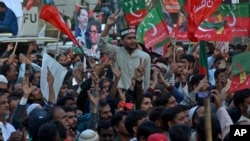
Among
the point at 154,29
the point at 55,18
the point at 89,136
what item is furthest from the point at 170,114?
the point at 154,29

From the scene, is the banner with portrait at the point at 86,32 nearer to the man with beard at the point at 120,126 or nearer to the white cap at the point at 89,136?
the man with beard at the point at 120,126

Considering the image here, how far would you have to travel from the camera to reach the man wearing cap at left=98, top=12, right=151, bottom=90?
1329 centimetres

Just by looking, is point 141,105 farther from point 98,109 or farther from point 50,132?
point 50,132

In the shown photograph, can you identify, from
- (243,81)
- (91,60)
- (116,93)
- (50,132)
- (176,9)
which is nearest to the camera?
(50,132)

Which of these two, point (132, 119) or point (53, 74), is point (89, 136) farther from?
point (53, 74)

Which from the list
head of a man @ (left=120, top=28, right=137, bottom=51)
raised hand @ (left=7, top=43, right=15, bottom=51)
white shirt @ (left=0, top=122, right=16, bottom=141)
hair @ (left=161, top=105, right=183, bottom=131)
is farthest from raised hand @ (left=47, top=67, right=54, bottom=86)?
raised hand @ (left=7, top=43, right=15, bottom=51)

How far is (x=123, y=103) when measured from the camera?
39.6ft

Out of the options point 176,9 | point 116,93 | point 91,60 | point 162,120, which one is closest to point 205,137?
point 162,120

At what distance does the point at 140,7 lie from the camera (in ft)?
51.1

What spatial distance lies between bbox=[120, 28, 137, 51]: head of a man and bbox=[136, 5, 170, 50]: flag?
5.40 feet

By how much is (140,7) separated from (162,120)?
17.3 ft

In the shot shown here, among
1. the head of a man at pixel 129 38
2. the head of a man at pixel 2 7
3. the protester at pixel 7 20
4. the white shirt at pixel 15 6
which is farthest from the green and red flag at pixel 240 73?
the head of a man at pixel 2 7

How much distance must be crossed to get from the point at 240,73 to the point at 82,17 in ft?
19.8

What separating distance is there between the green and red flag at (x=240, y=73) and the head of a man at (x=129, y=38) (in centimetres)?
186
